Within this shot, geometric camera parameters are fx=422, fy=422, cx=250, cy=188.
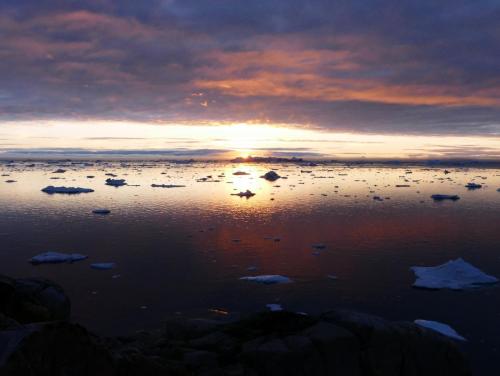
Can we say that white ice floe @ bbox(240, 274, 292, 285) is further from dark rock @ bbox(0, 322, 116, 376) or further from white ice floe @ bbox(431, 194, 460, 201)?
white ice floe @ bbox(431, 194, 460, 201)

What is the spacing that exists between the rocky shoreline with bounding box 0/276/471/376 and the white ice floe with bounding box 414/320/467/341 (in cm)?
219

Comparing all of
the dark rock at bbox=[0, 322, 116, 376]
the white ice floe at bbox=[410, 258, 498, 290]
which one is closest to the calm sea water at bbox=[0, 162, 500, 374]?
the white ice floe at bbox=[410, 258, 498, 290]

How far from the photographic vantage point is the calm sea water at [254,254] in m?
14.3

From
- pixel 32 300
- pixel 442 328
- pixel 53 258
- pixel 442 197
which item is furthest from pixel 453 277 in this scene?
pixel 442 197

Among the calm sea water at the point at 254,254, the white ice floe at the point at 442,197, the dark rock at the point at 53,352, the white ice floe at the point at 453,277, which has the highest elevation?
the dark rock at the point at 53,352

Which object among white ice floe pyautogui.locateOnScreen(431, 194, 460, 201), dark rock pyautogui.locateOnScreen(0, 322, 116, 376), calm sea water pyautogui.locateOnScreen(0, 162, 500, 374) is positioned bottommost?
calm sea water pyautogui.locateOnScreen(0, 162, 500, 374)

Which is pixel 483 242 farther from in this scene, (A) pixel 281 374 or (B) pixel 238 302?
(A) pixel 281 374

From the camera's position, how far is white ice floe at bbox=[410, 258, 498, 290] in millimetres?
16562

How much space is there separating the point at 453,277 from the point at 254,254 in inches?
357

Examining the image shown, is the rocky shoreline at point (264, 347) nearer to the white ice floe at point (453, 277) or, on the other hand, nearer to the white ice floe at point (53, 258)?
the white ice floe at point (453, 277)

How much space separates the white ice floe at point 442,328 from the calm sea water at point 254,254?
1.21 ft

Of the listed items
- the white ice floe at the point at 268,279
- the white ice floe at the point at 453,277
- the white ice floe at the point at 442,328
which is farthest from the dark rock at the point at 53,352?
the white ice floe at the point at 453,277

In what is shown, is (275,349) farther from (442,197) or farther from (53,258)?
(442,197)

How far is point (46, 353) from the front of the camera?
6688 mm
